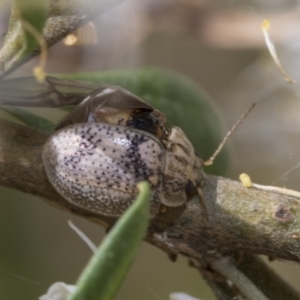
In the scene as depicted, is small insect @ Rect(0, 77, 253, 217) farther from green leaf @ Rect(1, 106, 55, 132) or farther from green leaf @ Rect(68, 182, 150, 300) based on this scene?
green leaf @ Rect(68, 182, 150, 300)

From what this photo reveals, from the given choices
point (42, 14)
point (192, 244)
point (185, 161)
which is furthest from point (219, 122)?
point (42, 14)

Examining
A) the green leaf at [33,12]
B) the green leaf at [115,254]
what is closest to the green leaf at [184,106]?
the green leaf at [33,12]

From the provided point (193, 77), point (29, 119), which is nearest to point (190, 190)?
point (29, 119)

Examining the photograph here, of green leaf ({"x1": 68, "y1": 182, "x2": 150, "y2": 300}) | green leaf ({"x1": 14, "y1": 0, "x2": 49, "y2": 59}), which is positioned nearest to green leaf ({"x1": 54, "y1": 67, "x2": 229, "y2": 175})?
green leaf ({"x1": 14, "y1": 0, "x2": 49, "y2": 59})

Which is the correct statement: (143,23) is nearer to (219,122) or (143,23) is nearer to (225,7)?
(225,7)

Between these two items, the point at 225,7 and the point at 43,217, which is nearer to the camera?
the point at 43,217

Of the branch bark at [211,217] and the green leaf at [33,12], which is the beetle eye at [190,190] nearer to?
the branch bark at [211,217]
